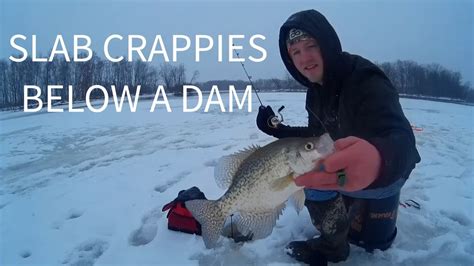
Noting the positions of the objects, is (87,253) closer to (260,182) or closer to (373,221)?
(260,182)

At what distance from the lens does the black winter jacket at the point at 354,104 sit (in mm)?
1577

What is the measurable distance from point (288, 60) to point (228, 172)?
1422 mm

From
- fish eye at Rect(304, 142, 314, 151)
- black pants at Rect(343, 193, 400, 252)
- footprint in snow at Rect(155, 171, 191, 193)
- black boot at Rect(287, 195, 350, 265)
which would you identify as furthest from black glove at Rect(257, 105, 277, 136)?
footprint in snow at Rect(155, 171, 191, 193)

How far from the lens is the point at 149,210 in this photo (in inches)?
143

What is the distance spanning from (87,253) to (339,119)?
2.55 metres

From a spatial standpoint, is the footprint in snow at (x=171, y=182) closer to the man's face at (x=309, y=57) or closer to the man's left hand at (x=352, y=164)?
the man's face at (x=309, y=57)

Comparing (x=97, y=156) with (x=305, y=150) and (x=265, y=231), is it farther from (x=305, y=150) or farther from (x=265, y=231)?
(x=305, y=150)

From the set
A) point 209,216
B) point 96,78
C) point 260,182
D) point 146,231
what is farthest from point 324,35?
point 96,78

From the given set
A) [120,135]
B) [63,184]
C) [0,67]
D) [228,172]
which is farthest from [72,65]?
[228,172]

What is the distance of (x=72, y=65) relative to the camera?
5331 cm

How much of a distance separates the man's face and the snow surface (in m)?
1.50

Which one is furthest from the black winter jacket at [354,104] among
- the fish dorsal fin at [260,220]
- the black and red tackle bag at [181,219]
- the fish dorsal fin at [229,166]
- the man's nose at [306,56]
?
the black and red tackle bag at [181,219]

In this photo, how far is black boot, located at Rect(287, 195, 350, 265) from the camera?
2498 millimetres

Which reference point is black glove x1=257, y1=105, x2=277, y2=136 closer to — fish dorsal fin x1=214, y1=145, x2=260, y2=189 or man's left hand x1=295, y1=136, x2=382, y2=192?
fish dorsal fin x1=214, y1=145, x2=260, y2=189
